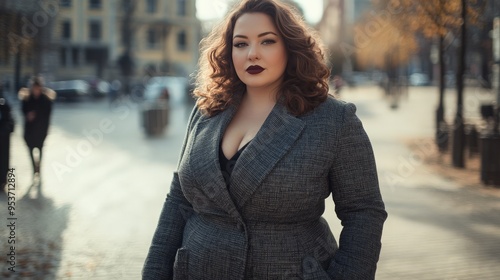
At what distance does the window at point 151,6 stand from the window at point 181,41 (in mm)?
4474

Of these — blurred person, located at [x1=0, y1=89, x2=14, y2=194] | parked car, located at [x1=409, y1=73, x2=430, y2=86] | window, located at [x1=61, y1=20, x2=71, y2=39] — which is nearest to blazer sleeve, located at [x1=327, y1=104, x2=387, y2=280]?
blurred person, located at [x1=0, y1=89, x2=14, y2=194]

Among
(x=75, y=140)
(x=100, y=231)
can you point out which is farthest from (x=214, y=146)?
(x=75, y=140)

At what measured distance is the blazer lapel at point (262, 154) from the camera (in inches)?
90.7

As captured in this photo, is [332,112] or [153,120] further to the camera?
[153,120]

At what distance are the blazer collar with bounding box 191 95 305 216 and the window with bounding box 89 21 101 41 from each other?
5603 centimetres

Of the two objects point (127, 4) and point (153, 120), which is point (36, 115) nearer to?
point (153, 120)

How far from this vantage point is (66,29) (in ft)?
179

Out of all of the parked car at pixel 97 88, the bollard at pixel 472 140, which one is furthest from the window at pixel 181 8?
the bollard at pixel 472 140

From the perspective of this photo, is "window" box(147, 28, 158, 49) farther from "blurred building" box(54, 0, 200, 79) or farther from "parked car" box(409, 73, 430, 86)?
"parked car" box(409, 73, 430, 86)

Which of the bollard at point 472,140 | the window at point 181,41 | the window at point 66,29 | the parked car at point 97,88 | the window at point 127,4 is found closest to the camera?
the bollard at point 472,140

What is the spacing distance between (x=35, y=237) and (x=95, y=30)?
5184cm

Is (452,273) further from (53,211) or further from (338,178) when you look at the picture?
(53,211)

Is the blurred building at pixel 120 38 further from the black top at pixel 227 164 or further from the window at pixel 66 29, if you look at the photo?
the black top at pixel 227 164

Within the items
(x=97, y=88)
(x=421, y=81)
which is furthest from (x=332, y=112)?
(x=421, y=81)
